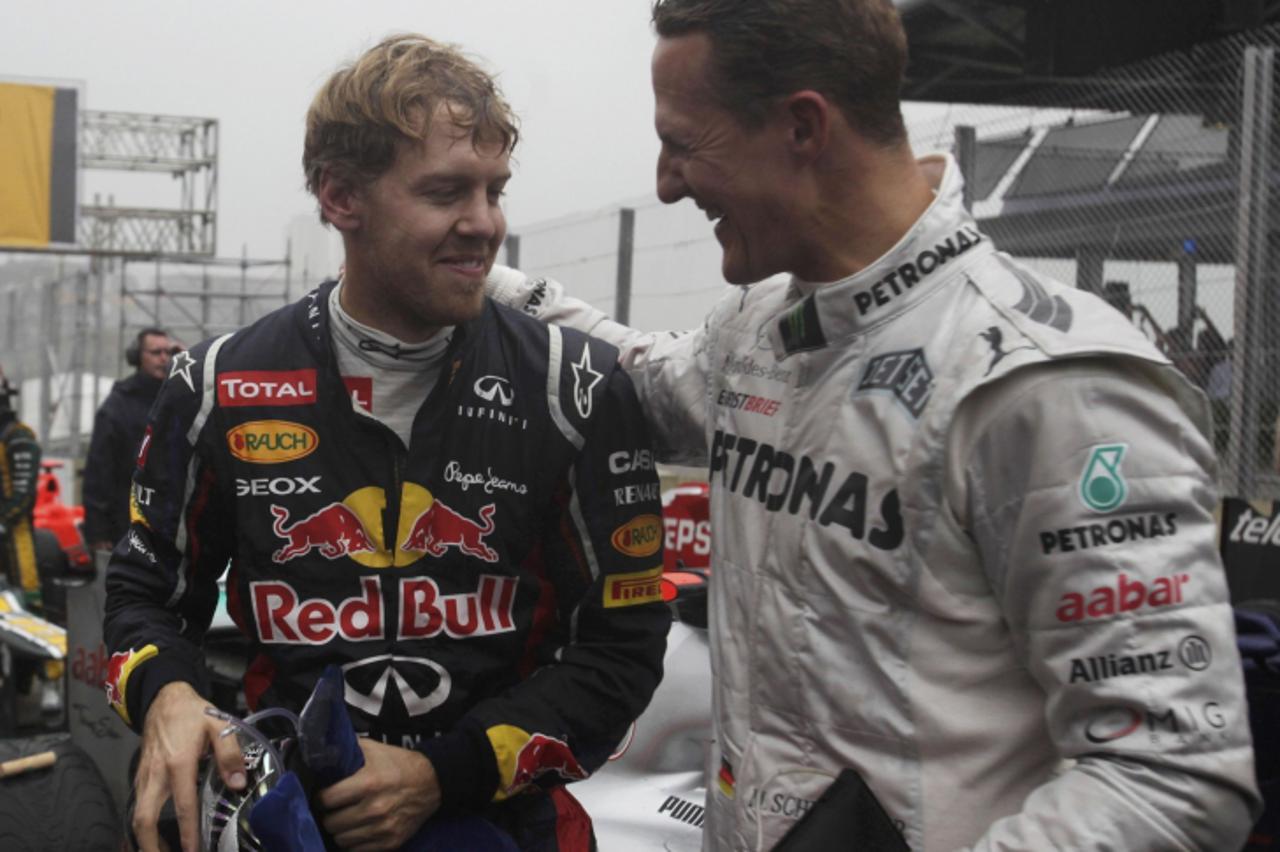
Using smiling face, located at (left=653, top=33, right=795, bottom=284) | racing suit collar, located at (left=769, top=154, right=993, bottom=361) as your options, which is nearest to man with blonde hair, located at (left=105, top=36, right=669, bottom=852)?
smiling face, located at (left=653, top=33, right=795, bottom=284)

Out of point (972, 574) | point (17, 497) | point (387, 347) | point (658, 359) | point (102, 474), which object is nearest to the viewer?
point (972, 574)

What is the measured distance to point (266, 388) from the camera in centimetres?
200

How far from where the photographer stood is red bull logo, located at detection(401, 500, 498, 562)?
195cm

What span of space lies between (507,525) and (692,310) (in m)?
5.02

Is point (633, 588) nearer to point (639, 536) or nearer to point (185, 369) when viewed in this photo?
point (639, 536)

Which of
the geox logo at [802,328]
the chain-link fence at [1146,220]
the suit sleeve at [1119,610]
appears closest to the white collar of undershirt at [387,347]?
the geox logo at [802,328]

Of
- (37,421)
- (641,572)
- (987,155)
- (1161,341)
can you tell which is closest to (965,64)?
(987,155)

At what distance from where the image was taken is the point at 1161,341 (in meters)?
5.96

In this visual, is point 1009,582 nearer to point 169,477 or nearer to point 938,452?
point 938,452

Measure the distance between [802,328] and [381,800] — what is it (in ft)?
2.50

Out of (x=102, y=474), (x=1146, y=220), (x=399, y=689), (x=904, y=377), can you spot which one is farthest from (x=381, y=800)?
(x=102, y=474)

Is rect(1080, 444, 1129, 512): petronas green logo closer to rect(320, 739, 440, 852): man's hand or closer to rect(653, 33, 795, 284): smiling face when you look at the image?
rect(653, 33, 795, 284): smiling face

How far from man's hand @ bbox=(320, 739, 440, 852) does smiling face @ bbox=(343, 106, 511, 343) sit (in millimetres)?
588

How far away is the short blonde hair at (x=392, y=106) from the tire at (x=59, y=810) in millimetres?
1882
